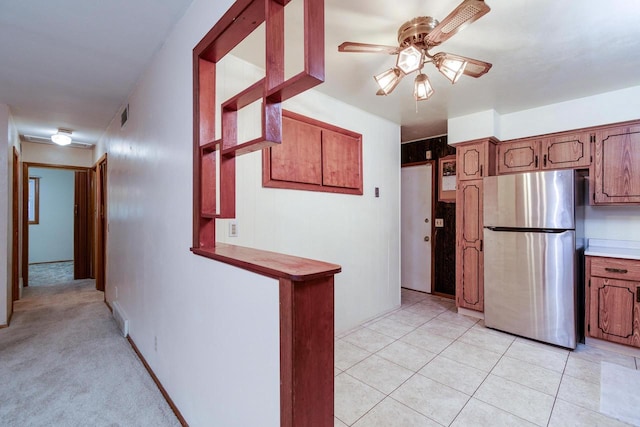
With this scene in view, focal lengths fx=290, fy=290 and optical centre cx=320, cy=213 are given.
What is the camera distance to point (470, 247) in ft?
11.7

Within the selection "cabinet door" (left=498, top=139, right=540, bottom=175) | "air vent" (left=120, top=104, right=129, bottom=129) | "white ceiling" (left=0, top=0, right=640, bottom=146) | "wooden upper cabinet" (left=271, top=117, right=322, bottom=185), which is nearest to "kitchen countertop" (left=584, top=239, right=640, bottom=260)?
"cabinet door" (left=498, top=139, right=540, bottom=175)

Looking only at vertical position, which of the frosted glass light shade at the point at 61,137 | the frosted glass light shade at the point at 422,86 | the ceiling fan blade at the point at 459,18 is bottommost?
the frosted glass light shade at the point at 422,86

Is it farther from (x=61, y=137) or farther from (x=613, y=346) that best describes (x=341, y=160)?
(x=61, y=137)

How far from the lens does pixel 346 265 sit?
10.2 feet

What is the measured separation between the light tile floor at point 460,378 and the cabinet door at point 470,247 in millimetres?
403

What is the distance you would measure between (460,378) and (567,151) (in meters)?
2.61

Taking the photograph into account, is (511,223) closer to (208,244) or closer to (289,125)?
(289,125)

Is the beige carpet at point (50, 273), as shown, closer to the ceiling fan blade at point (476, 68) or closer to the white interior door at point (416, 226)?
the white interior door at point (416, 226)

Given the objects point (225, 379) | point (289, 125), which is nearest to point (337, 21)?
point (289, 125)

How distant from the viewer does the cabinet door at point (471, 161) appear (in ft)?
11.2

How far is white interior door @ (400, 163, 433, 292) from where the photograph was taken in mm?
4527

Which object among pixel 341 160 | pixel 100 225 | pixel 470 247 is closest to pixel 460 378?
pixel 470 247

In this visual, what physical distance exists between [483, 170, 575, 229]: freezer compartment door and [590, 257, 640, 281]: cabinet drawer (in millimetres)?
426

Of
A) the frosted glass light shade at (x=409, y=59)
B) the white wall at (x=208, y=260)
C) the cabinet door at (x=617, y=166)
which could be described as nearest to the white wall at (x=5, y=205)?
the white wall at (x=208, y=260)
